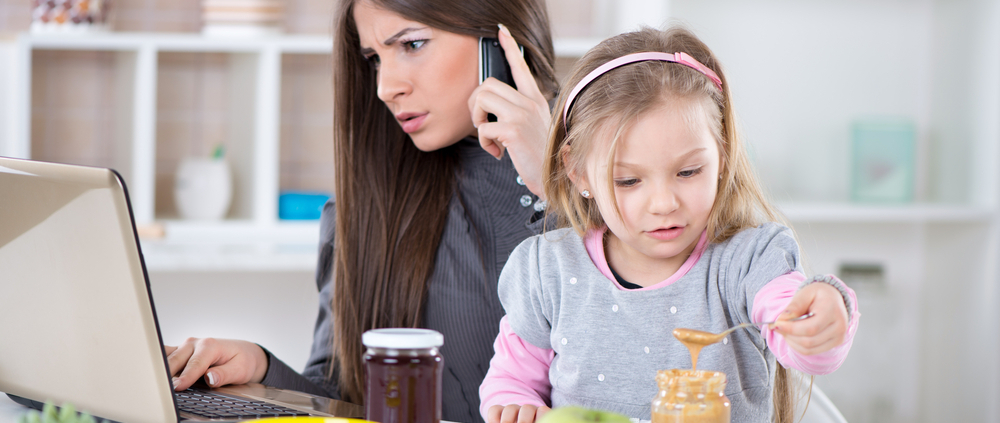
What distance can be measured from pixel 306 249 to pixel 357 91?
113 centimetres

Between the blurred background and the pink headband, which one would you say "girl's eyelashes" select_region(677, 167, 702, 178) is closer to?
the pink headband

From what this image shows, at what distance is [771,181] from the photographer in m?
2.51

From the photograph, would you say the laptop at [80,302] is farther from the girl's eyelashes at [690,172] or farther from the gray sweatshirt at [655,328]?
the girl's eyelashes at [690,172]

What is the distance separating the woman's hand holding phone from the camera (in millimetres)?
1072

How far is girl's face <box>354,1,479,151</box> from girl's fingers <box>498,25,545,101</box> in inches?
2.2

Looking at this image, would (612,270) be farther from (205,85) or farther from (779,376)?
(205,85)

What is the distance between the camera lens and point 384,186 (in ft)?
4.13

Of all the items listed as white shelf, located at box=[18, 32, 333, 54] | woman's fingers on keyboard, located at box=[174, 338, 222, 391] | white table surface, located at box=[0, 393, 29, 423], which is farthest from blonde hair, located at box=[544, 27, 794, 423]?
white shelf, located at box=[18, 32, 333, 54]

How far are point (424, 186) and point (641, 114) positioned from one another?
539mm

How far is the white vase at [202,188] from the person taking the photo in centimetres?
249

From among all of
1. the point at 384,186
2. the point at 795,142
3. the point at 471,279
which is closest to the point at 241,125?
the point at 384,186

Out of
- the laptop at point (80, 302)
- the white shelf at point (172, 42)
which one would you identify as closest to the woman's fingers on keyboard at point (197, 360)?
the laptop at point (80, 302)

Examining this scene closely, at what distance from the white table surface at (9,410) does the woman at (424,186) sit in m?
0.37

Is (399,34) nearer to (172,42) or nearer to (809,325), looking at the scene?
(809,325)
